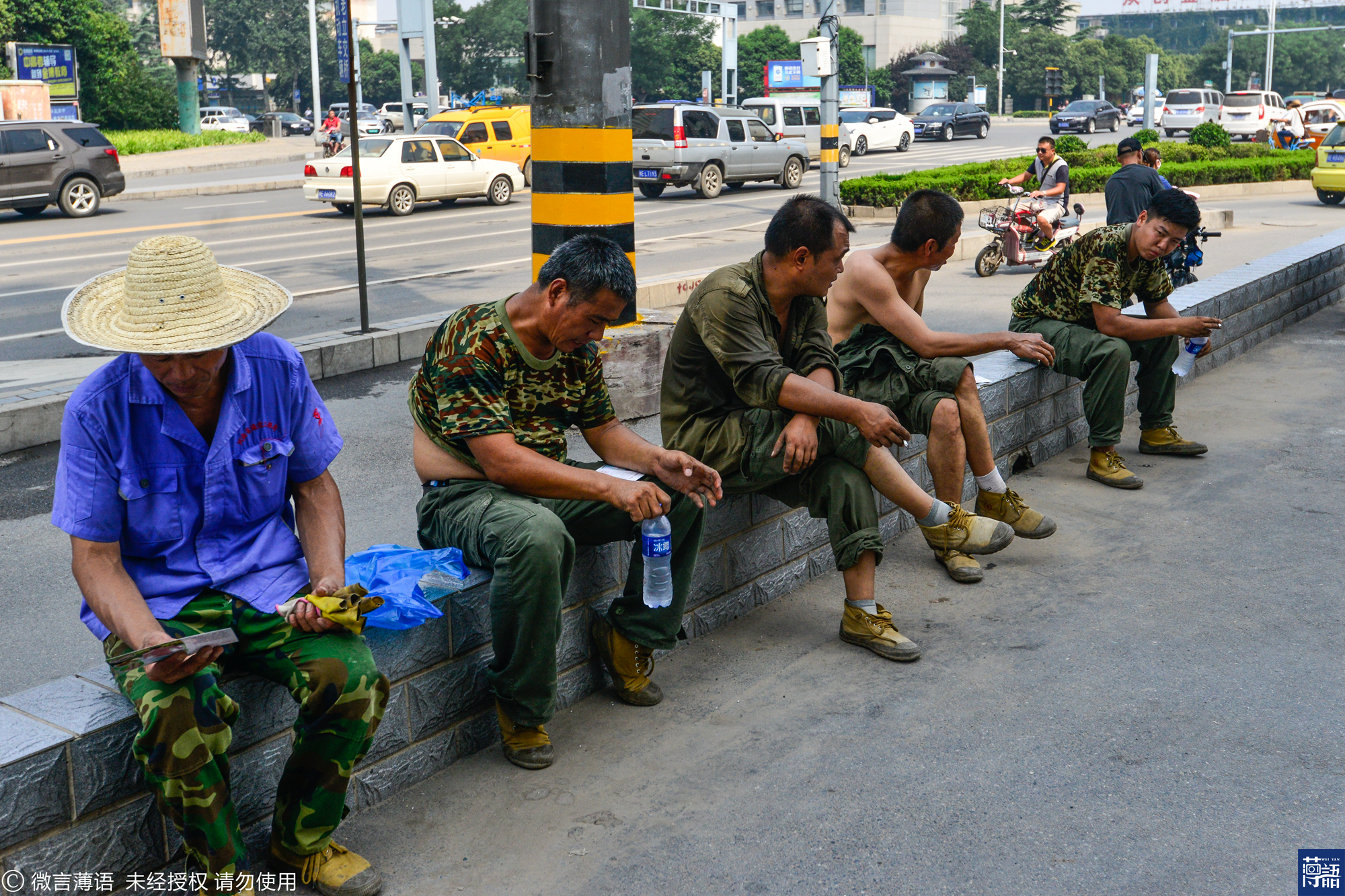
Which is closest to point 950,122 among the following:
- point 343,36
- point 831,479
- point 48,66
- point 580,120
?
point 48,66

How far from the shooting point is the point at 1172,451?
21.6 ft

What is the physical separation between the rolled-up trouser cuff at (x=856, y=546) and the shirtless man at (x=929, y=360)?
85 centimetres

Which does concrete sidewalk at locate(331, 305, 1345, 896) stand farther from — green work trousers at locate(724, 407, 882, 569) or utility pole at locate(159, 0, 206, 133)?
utility pole at locate(159, 0, 206, 133)

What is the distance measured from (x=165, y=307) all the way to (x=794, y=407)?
2071 mm

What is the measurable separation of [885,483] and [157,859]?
2.66 metres

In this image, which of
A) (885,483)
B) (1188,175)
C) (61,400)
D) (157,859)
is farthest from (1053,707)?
(1188,175)

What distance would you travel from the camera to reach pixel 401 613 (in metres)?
3.14

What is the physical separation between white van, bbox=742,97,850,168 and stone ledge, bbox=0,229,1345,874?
1087 inches

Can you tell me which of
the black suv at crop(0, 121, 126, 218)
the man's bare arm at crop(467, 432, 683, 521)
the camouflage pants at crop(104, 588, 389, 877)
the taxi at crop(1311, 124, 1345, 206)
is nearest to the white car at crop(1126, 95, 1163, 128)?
the taxi at crop(1311, 124, 1345, 206)

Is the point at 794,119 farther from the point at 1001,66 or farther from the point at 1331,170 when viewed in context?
the point at 1001,66

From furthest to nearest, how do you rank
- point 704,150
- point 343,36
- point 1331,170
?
1. point 704,150
2. point 1331,170
3. point 343,36

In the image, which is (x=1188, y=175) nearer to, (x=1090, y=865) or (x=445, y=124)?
(x=445, y=124)

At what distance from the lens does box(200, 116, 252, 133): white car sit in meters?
58.4

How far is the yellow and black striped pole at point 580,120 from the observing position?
651cm
